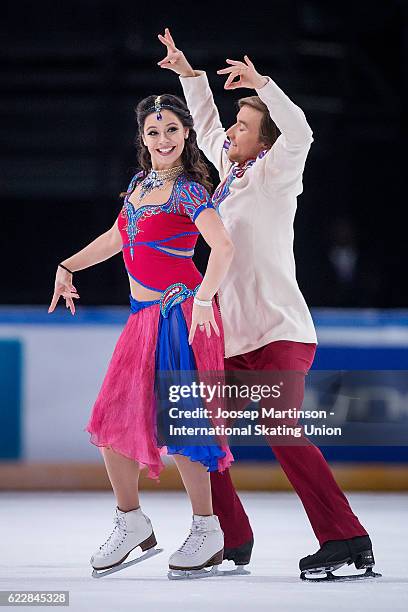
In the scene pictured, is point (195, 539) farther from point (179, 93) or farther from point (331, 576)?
point (179, 93)

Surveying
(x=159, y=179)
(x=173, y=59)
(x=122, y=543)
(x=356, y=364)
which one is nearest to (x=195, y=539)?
(x=122, y=543)

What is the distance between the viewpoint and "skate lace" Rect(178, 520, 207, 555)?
3369 millimetres

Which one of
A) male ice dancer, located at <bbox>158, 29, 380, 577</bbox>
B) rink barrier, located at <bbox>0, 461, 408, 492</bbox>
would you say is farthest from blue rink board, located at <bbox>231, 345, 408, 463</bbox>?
male ice dancer, located at <bbox>158, 29, 380, 577</bbox>

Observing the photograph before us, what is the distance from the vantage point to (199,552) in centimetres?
336

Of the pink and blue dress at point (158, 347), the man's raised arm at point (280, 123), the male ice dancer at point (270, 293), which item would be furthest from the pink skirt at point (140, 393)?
the man's raised arm at point (280, 123)

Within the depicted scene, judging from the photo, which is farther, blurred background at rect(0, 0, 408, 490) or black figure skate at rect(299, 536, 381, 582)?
blurred background at rect(0, 0, 408, 490)

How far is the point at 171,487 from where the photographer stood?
582 centimetres

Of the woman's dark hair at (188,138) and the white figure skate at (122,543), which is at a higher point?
the woman's dark hair at (188,138)

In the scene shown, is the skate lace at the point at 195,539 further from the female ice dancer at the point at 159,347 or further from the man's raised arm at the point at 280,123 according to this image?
the man's raised arm at the point at 280,123

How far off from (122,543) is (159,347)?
495mm

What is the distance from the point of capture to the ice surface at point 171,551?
3039 mm

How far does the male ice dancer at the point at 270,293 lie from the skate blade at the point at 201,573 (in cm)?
6

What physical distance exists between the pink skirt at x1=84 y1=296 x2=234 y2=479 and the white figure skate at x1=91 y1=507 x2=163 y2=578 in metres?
0.14

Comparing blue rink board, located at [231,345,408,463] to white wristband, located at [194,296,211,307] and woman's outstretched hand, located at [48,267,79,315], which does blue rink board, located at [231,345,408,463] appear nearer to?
woman's outstretched hand, located at [48,267,79,315]
